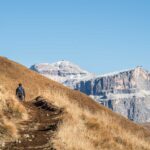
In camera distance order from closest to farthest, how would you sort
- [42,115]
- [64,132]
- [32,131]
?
1. [64,132]
2. [32,131]
3. [42,115]

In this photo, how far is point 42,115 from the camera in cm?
2897

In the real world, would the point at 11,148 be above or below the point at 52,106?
below

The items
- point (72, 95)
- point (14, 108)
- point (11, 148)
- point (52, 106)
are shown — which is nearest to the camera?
point (11, 148)

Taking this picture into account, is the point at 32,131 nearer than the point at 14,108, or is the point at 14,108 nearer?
the point at 32,131

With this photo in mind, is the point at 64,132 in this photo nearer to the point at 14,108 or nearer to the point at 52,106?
the point at 14,108

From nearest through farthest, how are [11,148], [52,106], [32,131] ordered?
[11,148] < [32,131] < [52,106]

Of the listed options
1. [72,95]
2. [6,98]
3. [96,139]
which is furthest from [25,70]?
[96,139]

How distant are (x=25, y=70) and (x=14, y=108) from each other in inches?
2743

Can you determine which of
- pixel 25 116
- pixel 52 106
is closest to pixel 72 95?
pixel 52 106

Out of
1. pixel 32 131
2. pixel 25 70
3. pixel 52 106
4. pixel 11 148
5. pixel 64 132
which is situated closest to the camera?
pixel 11 148

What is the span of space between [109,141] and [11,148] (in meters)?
4.68

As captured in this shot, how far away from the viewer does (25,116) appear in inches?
1028

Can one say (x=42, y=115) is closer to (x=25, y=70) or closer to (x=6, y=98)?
(x=6, y=98)

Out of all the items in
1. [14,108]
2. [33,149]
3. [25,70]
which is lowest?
[33,149]
